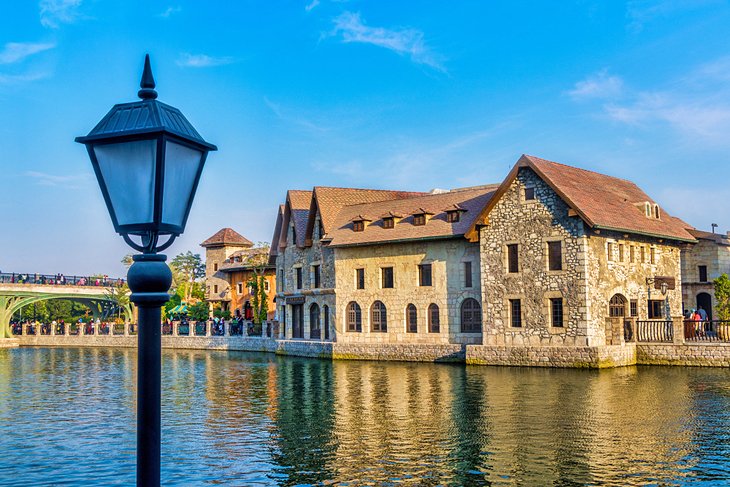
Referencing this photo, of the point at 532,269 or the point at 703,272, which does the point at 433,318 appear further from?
the point at 703,272

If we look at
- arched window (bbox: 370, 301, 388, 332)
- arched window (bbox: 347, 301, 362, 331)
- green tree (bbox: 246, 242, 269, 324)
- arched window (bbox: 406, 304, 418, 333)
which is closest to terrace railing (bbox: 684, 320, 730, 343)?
arched window (bbox: 406, 304, 418, 333)

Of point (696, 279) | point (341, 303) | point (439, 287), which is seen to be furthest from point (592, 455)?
point (696, 279)

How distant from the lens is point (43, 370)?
3866 centimetres

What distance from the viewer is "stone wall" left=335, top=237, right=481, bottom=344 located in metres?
39.8

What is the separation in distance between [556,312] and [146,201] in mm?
33126

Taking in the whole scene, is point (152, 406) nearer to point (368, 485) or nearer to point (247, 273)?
point (368, 485)

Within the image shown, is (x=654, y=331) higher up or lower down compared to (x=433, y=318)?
lower down

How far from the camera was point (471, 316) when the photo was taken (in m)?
39.4

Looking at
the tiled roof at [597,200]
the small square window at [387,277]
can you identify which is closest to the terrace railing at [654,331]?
the tiled roof at [597,200]

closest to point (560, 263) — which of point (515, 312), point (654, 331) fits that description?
point (515, 312)

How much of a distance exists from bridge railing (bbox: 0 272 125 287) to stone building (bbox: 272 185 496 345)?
3065 centimetres

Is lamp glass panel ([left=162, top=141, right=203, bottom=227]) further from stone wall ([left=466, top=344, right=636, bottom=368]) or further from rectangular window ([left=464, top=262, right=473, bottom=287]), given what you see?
rectangular window ([left=464, top=262, right=473, bottom=287])

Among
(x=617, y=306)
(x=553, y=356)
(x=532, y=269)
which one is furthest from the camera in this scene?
(x=617, y=306)

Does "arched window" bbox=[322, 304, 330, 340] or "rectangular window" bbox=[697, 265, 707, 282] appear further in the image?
"rectangular window" bbox=[697, 265, 707, 282]
